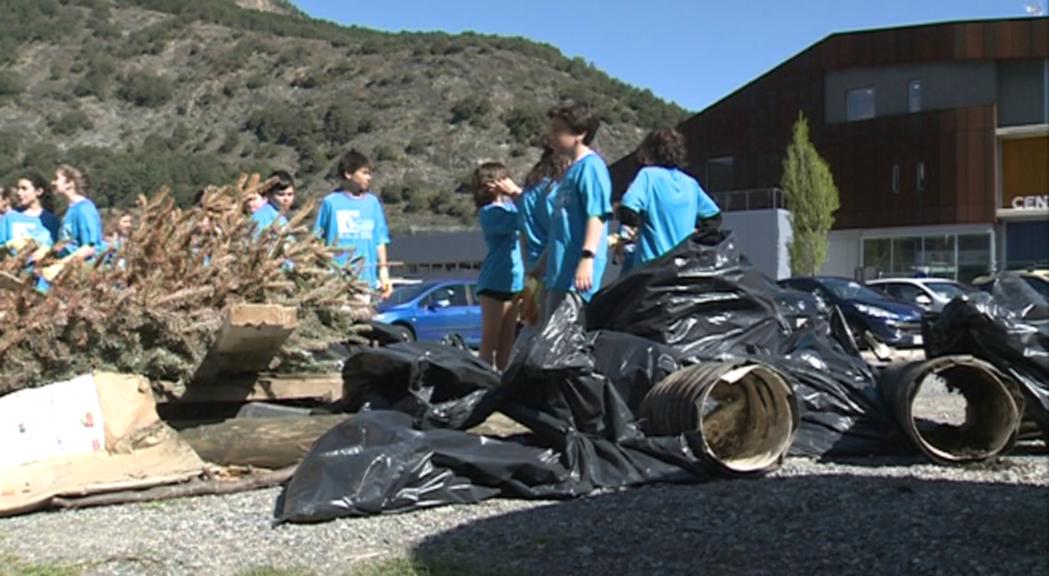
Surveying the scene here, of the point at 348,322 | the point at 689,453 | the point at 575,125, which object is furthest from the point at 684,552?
the point at 348,322

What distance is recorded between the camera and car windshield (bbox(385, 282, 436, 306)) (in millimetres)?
18695

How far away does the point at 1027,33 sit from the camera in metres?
36.5

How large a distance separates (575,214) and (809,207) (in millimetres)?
32820

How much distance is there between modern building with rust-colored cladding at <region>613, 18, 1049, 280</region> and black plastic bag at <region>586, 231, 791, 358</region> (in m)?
30.7

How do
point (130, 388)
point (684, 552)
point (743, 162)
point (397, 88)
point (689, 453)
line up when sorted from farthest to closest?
point (397, 88)
point (743, 162)
point (130, 388)
point (689, 453)
point (684, 552)

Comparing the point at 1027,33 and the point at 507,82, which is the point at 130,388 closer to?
the point at 1027,33

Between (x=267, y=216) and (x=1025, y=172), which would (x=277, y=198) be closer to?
(x=267, y=216)

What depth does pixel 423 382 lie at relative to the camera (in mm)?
5918

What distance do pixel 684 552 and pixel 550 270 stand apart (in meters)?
2.65

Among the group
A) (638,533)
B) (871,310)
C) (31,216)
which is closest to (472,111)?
(871,310)

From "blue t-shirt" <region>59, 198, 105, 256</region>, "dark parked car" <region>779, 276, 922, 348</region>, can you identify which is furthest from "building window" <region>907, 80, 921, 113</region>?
"blue t-shirt" <region>59, 198, 105, 256</region>

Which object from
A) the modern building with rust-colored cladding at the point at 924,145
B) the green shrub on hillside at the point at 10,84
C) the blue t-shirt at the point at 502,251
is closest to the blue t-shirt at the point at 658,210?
the blue t-shirt at the point at 502,251

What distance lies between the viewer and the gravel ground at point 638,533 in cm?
380

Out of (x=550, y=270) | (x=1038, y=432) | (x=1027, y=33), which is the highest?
(x=1027, y=33)
